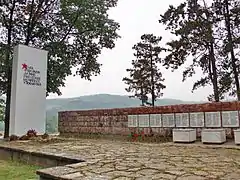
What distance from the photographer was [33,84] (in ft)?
29.1

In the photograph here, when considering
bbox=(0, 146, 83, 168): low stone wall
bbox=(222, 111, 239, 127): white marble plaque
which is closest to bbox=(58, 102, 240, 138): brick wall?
bbox=(222, 111, 239, 127): white marble plaque

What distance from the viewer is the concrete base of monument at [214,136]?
6359 mm

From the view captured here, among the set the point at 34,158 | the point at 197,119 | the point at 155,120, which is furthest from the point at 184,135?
the point at 34,158

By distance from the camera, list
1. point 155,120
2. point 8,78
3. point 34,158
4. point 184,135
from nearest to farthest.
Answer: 1. point 34,158
2. point 184,135
3. point 155,120
4. point 8,78

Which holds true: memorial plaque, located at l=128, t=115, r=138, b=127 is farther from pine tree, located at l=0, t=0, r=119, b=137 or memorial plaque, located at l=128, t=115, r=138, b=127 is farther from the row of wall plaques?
pine tree, located at l=0, t=0, r=119, b=137

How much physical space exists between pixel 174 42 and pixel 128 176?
9.89 meters

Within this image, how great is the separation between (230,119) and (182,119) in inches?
54.1

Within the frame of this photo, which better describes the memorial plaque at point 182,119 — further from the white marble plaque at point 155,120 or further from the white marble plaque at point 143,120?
the white marble plaque at point 143,120

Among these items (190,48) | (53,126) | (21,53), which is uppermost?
(190,48)

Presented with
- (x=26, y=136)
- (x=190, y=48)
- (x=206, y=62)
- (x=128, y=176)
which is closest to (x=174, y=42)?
(x=190, y=48)

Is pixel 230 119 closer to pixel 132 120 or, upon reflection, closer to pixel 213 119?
pixel 213 119

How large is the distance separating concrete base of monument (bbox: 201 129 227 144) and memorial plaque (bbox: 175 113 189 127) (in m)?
0.89

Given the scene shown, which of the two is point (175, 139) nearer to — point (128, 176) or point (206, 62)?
point (128, 176)

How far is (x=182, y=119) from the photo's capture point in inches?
298
